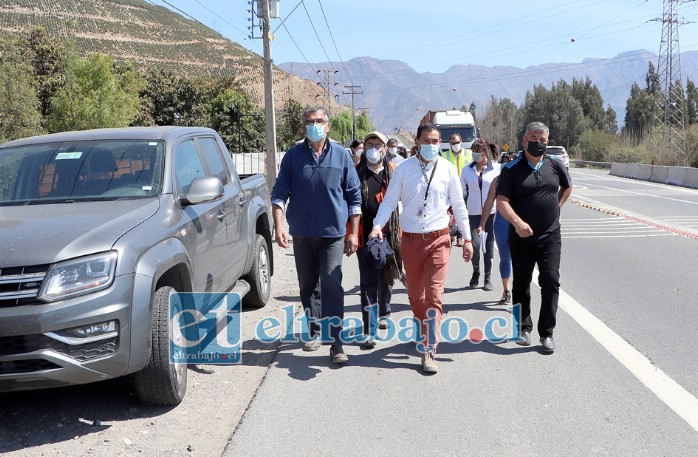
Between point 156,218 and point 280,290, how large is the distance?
445 cm

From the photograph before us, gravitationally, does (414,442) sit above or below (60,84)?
below

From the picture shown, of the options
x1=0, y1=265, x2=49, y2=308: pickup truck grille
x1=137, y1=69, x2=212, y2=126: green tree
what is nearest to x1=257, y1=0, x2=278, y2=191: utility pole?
x1=0, y1=265, x2=49, y2=308: pickup truck grille

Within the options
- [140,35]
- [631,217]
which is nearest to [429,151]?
[631,217]

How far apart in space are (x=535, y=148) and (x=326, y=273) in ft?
6.81

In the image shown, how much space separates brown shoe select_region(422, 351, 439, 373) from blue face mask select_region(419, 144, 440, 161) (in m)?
1.60

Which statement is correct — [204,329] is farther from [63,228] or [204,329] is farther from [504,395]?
[504,395]

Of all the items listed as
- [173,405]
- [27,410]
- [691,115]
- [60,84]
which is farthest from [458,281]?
[691,115]

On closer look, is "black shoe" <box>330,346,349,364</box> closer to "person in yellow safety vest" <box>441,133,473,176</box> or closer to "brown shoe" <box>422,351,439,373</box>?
"brown shoe" <box>422,351,439,373</box>

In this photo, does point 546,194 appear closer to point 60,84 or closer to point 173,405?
point 173,405

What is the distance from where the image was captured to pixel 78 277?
13.4 ft

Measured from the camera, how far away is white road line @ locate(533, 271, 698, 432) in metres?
4.67

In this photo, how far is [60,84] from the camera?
45.4m

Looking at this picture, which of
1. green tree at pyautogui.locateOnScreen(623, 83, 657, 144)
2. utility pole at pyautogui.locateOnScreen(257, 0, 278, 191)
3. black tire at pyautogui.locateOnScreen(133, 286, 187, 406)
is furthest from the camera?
green tree at pyautogui.locateOnScreen(623, 83, 657, 144)

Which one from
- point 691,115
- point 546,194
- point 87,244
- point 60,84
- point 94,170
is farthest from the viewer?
point 691,115
